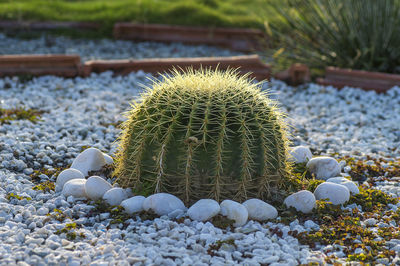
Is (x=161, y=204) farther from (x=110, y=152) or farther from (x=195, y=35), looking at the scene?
(x=195, y=35)

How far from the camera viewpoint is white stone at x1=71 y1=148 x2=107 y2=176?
161 inches

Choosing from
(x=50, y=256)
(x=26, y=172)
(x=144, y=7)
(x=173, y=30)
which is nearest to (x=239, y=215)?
(x=50, y=256)

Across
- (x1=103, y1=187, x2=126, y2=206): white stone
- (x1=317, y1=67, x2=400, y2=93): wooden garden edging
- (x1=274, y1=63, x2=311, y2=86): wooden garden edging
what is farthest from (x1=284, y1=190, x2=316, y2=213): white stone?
(x1=274, y1=63, x2=311, y2=86): wooden garden edging

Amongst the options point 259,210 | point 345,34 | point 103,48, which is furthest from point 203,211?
point 103,48

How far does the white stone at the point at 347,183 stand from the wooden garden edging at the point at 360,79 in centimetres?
303

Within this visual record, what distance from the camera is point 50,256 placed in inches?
112

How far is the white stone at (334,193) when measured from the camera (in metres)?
3.75

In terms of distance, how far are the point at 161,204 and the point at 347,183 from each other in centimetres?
135

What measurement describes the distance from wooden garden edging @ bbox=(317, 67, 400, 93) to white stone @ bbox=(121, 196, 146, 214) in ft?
13.6

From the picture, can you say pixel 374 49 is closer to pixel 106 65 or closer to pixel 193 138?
pixel 106 65

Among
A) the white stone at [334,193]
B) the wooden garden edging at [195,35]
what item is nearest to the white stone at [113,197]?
the white stone at [334,193]

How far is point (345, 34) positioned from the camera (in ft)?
23.9

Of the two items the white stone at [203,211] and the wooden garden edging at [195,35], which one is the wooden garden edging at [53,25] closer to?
the wooden garden edging at [195,35]

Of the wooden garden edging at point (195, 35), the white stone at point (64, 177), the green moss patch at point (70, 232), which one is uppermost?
the wooden garden edging at point (195, 35)
